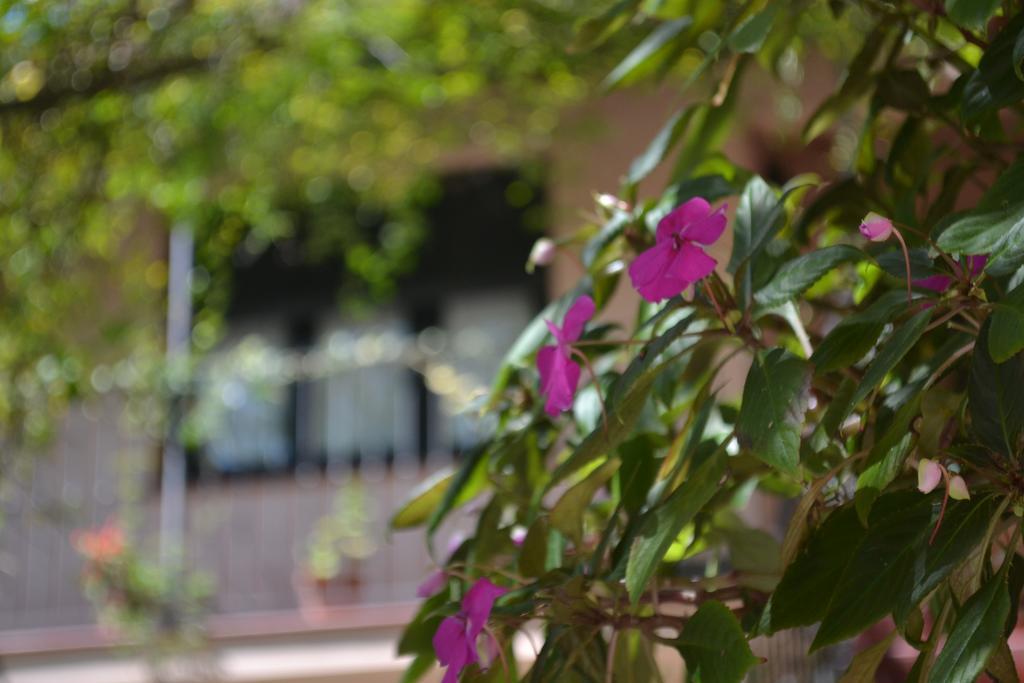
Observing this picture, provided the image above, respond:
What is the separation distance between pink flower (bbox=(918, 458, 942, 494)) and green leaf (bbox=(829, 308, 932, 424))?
6 cm

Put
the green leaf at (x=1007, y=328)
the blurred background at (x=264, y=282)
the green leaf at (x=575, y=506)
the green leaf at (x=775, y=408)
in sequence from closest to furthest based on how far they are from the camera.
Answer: the green leaf at (x=1007, y=328) → the green leaf at (x=775, y=408) → the green leaf at (x=575, y=506) → the blurred background at (x=264, y=282)

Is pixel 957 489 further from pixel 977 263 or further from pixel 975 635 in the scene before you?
pixel 977 263

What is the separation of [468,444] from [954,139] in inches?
186

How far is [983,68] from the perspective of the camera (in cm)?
96

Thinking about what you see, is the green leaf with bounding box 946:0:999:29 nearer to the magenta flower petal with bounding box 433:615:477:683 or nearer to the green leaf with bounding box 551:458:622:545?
the green leaf with bounding box 551:458:622:545

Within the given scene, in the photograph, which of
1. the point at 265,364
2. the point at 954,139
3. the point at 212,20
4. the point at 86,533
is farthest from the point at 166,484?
the point at 954,139

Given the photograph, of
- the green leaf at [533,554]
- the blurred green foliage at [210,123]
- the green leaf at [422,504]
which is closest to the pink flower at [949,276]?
the green leaf at [533,554]

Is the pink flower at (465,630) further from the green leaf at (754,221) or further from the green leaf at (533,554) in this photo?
the green leaf at (754,221)

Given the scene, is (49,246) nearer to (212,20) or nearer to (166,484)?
(212,20)

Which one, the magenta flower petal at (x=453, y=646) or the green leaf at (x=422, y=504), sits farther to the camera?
the green leaf at (x=422, y=504)

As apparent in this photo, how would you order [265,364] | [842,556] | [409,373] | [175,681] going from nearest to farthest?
[842,556] → [175,681] → [265,364] → [409,373]

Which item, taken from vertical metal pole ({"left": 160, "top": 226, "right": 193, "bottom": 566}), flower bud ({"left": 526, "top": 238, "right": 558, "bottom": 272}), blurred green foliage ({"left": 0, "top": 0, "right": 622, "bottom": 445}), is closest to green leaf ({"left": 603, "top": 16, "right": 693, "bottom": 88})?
flower bud ({"left": 526, "top": 238, "right": 558, "bottom": 272})

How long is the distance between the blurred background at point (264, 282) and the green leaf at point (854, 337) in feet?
1.68

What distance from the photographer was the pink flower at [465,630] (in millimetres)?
981
